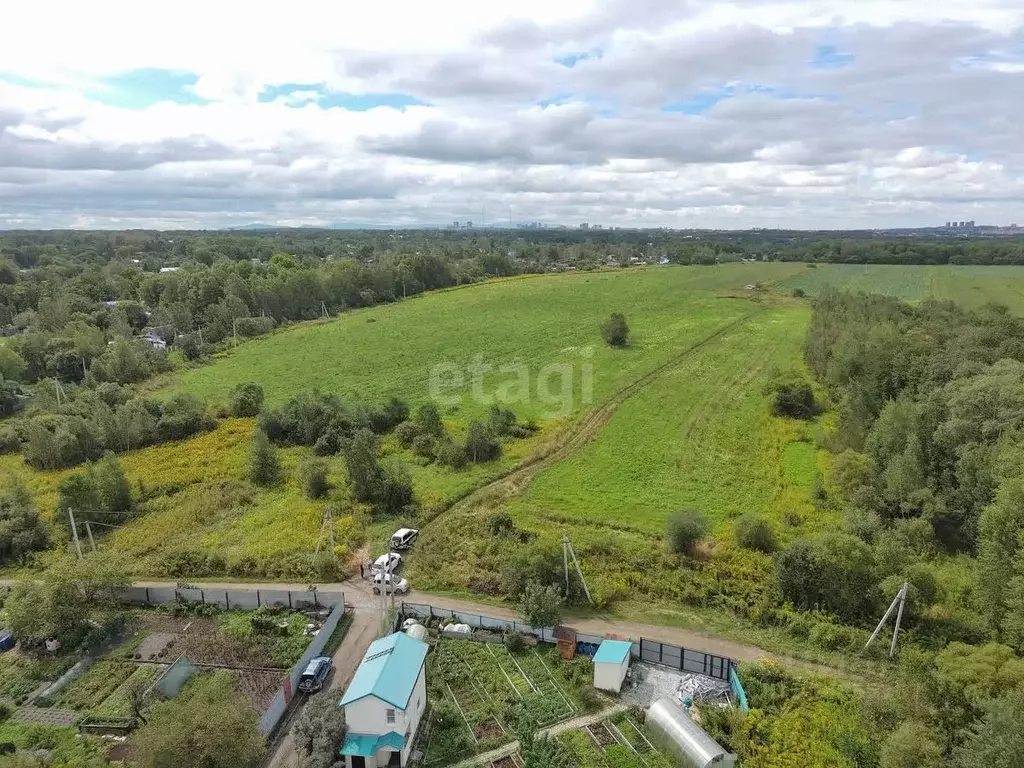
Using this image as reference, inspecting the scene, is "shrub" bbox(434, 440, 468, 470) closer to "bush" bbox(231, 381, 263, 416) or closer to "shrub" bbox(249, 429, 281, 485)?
"shrub" bbox(249, 429, 281, 485)

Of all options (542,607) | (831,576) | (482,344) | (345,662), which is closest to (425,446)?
(345,662)

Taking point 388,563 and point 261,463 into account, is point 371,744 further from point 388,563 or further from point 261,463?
point 261,463

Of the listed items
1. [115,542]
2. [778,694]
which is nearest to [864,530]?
[778,694]

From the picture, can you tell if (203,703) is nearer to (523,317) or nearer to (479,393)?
(479,393)

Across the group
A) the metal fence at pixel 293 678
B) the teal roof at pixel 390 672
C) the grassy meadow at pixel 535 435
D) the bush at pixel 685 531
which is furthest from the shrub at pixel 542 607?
the bush at pixel 685 531

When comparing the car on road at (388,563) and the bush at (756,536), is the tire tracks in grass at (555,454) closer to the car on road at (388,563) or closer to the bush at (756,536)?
the car on road at (388,563)

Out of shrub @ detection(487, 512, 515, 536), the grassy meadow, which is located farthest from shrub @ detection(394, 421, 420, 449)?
shrub @ detection(487, 512, 515, 536)
